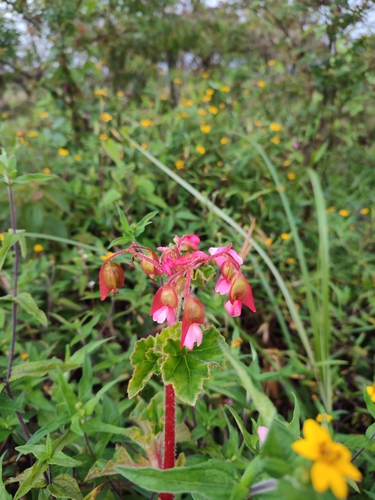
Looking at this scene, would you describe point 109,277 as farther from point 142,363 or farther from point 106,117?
point 106,117

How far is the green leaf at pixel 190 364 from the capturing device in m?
0.55

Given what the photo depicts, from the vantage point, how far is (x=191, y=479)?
411 millimetres

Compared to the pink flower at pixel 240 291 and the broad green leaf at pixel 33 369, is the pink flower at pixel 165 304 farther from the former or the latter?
the broad green leaf at pixel 33 369

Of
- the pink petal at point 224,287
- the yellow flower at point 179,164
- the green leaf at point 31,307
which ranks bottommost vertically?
the green leaf at point 31,307

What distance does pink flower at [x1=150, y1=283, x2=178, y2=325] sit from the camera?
529 millimetres

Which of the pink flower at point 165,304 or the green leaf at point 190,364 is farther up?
the pink flower at point 165,304

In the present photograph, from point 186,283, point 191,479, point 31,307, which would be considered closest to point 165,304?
point 186,283

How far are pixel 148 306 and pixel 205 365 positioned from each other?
689 millimetres

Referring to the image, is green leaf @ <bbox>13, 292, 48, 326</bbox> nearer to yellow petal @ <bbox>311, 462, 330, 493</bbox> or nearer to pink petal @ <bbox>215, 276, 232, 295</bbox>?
pink petal @ <bbox>215, 276, 232, 295</bbox>

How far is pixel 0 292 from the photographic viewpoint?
1.39 m

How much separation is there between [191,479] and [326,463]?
172 mm

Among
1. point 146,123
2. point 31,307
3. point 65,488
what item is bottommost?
point 65,488

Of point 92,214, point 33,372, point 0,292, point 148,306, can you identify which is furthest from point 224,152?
point 33,372

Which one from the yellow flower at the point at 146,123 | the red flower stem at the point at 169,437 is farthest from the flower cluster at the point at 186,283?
the yellow flower at the point at 146,123
